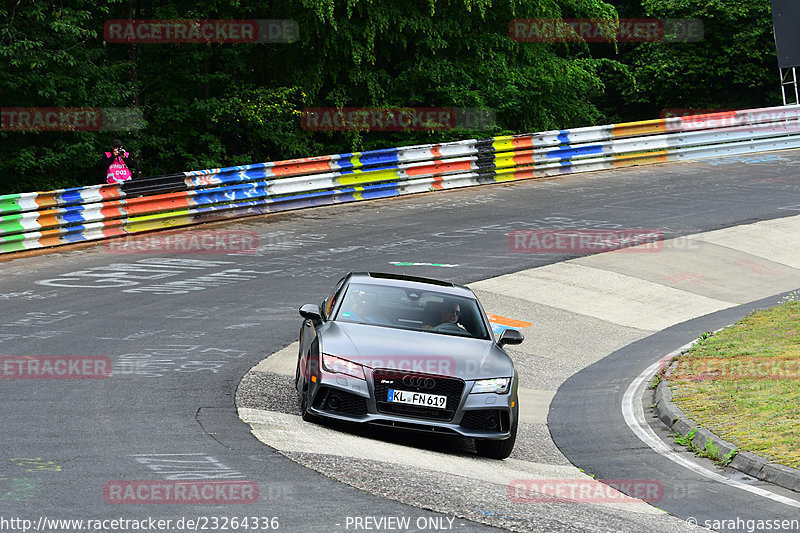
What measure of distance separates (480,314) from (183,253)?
9914mm

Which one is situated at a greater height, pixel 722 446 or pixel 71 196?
pixel 71 196

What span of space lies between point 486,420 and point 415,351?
92cm

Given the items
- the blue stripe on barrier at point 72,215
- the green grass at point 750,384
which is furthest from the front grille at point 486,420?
the blue stripe on barrier at point 72,215

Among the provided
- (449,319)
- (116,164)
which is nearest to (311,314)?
(449,319)

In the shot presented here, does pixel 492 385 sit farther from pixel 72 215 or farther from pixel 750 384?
pixel 72 215

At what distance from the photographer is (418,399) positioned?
9609mm

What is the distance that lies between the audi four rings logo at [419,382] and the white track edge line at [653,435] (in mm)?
2710

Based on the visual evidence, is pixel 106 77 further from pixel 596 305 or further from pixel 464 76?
pixel 596 305

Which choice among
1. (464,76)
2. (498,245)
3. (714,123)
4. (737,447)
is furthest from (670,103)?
(737,447)

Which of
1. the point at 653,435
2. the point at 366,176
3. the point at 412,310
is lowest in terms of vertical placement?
the point at 653,435

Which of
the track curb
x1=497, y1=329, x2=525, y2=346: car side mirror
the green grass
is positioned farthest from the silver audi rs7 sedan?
the green grass

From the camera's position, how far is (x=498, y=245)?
21.0 metres

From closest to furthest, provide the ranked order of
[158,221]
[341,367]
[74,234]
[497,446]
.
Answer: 1. [341,367]
2. [497,446]
3. [74,234]
4. [158,221]

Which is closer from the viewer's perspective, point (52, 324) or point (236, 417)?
point (236, 417)
